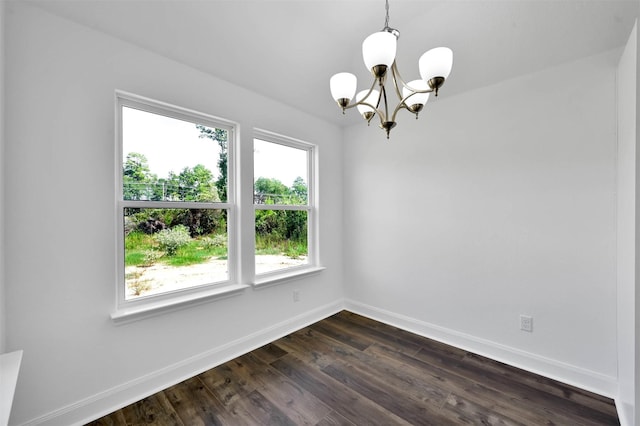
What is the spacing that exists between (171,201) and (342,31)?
80.5 inches

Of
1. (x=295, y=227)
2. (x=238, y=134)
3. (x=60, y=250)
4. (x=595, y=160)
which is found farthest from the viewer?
(x=295, y=227)

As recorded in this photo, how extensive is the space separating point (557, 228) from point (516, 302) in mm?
702

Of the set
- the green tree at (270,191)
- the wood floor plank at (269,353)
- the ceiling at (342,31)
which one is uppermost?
the ceiling at (342,31)

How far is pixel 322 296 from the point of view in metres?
3.35

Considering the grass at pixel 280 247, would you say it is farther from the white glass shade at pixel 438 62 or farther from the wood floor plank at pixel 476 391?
the white glass shade at pixel 438 62

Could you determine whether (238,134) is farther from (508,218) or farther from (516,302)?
(516,302)

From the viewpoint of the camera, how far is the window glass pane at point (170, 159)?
78.1 inches

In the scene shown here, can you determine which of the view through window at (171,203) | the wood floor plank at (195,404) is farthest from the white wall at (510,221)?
the wood floor plank at (195,404)

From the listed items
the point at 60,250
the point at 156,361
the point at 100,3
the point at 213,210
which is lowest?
the point at 156,361

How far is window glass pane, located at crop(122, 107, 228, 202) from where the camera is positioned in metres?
1.98

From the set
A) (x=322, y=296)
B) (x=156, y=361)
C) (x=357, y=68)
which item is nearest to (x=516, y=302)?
(x=322, y=296)

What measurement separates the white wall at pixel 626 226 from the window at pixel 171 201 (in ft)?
9.19

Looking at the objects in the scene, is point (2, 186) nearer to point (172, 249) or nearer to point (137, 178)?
point (137, 178)

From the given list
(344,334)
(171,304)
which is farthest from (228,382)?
(344,334)
